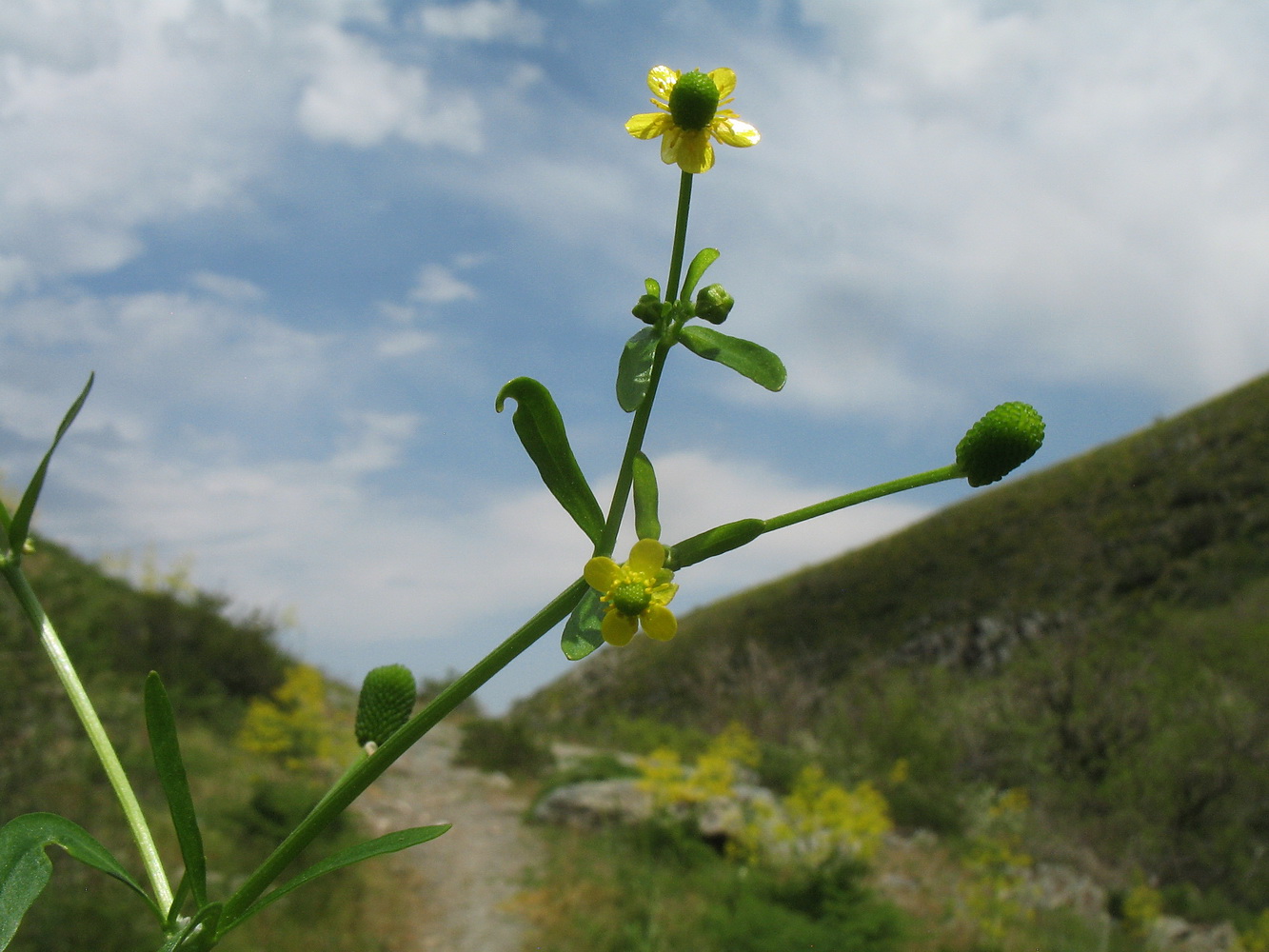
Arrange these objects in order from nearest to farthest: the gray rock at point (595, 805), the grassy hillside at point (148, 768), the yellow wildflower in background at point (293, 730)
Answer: the grassy hillside at point (148, 768) < the yellow wildflower in background at point (293, 730) < the gray rock at point (595, 805)

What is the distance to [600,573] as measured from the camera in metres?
0.42

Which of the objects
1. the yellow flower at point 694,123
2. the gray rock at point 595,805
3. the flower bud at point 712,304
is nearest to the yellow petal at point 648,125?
the yellow flower at point 694,123

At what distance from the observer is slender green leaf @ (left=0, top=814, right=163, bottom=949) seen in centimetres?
40

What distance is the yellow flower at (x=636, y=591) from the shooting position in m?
0.42

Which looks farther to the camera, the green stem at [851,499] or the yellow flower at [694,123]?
the yellow flower at [694,123]

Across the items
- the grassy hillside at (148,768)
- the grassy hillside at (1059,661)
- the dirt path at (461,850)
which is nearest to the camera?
the grassy hillside at (148,768)

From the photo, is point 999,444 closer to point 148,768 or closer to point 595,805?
point 148,768

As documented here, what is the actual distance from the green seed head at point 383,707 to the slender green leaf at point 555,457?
17 centimetres

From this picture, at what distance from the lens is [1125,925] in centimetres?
622

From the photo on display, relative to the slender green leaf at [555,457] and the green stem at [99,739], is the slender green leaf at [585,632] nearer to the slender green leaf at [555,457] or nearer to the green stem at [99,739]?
the slender green leaf at [555,457]

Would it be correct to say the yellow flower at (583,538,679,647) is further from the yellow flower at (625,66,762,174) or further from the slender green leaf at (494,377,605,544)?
the yellow flower at (625,66,762,174)

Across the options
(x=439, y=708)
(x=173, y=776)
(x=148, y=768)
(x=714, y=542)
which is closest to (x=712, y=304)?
(x=714, y=542)

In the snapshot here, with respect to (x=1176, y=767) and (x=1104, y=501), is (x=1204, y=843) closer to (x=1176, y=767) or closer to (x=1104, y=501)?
(x=1176, y=767)

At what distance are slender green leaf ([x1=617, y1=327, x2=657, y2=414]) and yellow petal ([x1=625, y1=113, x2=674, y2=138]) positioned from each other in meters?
0.15
